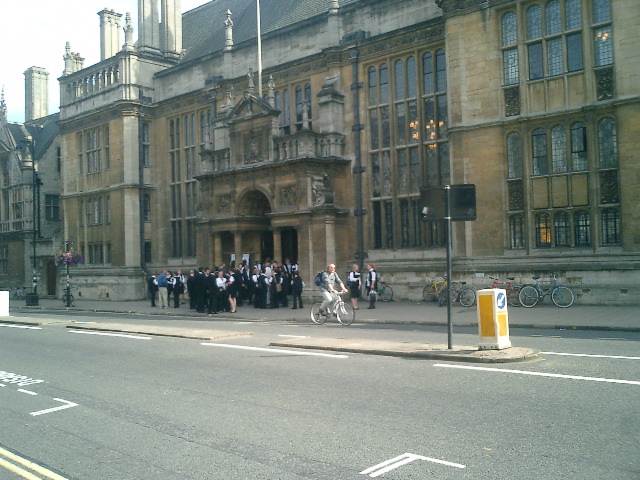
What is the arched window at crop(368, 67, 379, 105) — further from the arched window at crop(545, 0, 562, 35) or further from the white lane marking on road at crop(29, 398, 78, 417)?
the white lane marking on road at crop(29, 398, 78, 417)

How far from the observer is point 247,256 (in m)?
29.9

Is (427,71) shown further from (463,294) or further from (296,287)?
(296,287)

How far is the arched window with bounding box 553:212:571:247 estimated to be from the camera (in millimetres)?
20688

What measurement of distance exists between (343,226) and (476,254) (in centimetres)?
667

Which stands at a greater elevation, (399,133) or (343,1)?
(343,1)

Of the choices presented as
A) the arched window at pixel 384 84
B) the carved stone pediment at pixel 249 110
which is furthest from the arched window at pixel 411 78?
the carved stone pediment at pixel 249 110

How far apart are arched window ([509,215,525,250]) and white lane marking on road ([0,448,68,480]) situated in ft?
59.5

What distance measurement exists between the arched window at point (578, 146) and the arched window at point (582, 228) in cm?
147

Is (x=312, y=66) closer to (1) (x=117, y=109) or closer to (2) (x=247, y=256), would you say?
(2) (x=247, y=256)

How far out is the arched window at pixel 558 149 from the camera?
68.2 feet

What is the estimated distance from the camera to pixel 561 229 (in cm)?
2081

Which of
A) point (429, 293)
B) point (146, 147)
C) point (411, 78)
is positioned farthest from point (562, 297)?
point (146, 147)

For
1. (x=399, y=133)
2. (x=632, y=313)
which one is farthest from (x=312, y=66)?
(x=632, y=313)

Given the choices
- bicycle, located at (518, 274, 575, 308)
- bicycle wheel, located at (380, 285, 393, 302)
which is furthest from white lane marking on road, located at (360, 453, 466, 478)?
bicycle wheel, located at (380, 285, 393, 302)
